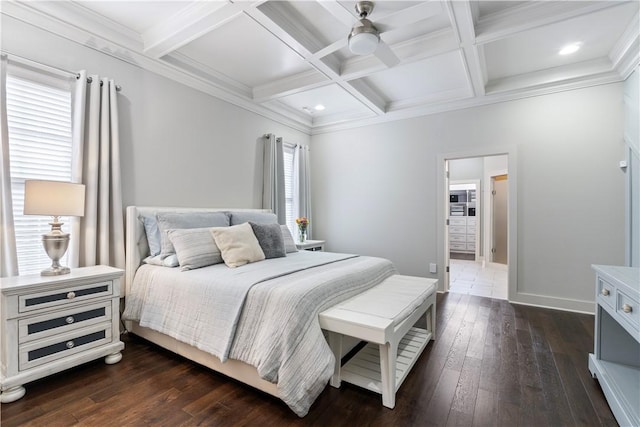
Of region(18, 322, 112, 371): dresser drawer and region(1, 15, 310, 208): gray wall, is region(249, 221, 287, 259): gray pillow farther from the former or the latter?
region(18, 322, 112, 371): dresser drawer

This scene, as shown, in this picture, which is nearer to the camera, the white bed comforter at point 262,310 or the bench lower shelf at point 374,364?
the white bed comforter at point 262,310

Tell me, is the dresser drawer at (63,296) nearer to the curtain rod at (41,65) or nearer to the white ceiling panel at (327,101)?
the curtain rod at (41,65)

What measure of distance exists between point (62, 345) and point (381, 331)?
2103mm

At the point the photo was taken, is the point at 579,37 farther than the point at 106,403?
Yes

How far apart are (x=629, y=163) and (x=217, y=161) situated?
177 inches

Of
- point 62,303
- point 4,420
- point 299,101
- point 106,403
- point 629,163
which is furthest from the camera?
point 299,101

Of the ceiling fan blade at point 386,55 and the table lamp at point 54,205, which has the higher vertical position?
the ceiling fan blade at point 386,55

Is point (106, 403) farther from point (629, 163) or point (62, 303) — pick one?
point (629, 163)

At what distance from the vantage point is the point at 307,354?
5.37ft

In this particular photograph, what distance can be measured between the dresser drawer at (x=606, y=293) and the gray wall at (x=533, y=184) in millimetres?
1787

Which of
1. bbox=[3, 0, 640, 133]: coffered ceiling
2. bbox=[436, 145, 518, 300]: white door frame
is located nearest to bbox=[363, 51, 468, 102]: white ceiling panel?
bbox=[3, 0, 640, 133]: coffered ceiling

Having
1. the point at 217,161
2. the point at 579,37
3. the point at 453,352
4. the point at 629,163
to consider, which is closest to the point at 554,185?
the point at 629,163

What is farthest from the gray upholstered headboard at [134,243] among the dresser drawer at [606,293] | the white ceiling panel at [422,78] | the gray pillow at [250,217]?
the dresser drawer at [606,293]

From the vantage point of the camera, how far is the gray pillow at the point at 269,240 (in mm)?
2982
